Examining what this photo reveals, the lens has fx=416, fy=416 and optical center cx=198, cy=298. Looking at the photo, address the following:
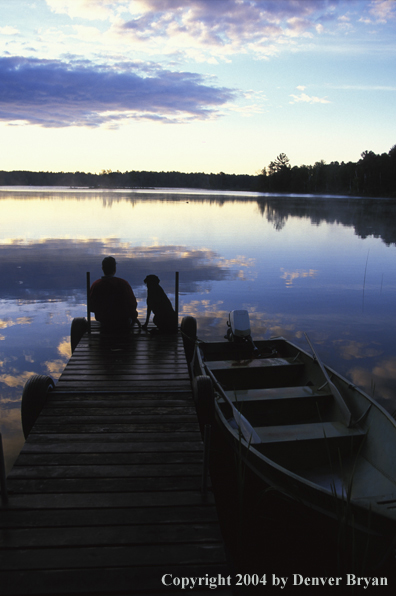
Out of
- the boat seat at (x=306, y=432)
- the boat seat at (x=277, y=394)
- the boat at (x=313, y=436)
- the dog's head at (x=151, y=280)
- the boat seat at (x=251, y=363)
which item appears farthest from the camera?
the dog's head at (x=151, y=280)

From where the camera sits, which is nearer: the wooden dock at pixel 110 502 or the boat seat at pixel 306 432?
the wooden dock at pixel 110 502

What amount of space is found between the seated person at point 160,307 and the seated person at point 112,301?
1.17ft

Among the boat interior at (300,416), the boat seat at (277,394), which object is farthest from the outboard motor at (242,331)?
the boat seat at (277,394)

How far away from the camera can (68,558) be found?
2.88m

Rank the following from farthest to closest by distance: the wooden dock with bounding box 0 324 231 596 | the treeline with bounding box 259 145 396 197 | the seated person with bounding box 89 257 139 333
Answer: the treeline with bounding box 259 145 396 197 → the seated person with bounding box 89 257 139 333 → the wooden dock with bounding box 0 324 231 596

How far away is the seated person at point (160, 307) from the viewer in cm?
795

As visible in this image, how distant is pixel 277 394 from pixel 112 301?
345 cm

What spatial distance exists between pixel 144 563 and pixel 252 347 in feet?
17.4

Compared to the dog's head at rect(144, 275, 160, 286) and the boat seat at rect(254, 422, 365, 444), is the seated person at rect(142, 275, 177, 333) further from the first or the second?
the boat seat at rect(254, 422, 365, 444)

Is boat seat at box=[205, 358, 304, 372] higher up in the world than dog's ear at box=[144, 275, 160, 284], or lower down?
lower down

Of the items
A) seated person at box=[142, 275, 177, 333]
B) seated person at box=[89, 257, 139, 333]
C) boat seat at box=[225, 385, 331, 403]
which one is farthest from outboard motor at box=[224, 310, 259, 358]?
seated person at box=[89, 257, 139, 333]

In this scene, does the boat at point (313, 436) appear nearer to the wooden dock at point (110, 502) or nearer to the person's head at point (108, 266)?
the wooden dock at point (110, 502)

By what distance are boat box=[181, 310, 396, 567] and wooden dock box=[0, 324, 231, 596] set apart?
588 mm

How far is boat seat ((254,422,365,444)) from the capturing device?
4.83m
